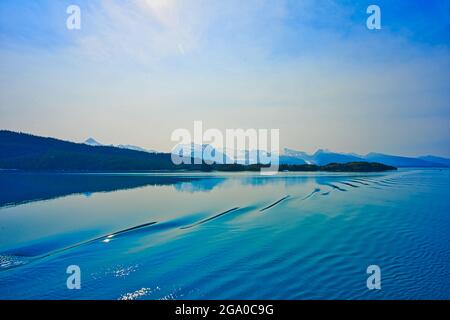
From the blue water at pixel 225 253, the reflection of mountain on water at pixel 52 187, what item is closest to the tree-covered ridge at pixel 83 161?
the reflection of mountain on water at pixel 52 187

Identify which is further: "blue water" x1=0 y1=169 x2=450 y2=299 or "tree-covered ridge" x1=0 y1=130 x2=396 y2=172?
"tree-covered ridge" x1=0 y1=130 x2=396 y2=172

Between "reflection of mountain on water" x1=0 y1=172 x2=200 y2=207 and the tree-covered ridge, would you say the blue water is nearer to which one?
"reflection of mountain on water" x1=0 y1=172 x2=200 y2=207

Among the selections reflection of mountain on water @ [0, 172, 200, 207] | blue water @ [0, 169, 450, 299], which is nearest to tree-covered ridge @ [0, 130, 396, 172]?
reflection of mountain on water @ [0, 172, 200, 207]

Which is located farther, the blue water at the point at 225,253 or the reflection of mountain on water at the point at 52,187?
the reflection of mountain on water at the point at 52,187

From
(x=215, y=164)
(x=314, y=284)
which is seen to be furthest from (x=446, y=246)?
(x=215, y=164)

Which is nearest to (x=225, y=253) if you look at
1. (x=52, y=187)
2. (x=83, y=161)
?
(x=52, y=187)

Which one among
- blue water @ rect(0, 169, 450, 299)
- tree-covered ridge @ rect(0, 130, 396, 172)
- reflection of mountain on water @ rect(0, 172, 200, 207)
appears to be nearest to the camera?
blue water @ rect(0, 169, 450, 299)

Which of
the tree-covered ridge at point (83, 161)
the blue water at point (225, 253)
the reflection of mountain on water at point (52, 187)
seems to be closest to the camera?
the blue water at point (225, 253)

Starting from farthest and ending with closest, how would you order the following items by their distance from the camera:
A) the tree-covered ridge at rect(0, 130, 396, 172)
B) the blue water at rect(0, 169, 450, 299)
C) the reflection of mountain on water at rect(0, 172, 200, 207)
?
1. the tree-covered ridge at rect(0, 130, 396, 172)
2. the reflection of mountain on water at rect(0, 172, 200, 207)
3. the blue water at rect(0, 169, 450, 299)

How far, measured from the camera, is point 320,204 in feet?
68.4

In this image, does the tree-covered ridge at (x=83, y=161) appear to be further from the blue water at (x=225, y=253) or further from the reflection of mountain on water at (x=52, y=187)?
the blue water at (x=225, y=253)

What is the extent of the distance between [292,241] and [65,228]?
11.1 metres
